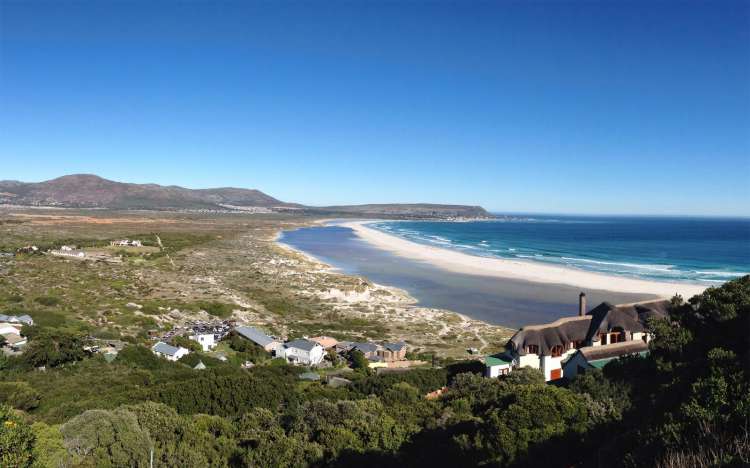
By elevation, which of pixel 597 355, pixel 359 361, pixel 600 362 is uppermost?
pixel 597 355

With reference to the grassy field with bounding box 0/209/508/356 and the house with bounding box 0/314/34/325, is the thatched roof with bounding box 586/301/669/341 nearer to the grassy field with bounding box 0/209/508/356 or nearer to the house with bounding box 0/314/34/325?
the grassy field with bounding box 0/209/508/356

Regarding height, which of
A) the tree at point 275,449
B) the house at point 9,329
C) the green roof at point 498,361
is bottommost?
the house at point 9,329

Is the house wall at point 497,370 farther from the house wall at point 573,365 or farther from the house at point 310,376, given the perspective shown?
the house at point 310,376

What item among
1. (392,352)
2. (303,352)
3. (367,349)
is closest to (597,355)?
(392,352)

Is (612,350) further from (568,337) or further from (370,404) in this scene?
(370,404)

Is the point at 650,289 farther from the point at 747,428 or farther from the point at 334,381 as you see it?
the point at 747,428

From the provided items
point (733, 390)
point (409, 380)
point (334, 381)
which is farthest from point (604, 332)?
point (733, 390)

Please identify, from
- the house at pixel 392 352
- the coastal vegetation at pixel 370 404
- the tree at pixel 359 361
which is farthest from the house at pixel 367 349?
the coastal vegetation at pixel 370 404

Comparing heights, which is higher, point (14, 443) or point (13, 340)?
point (14, 443)
